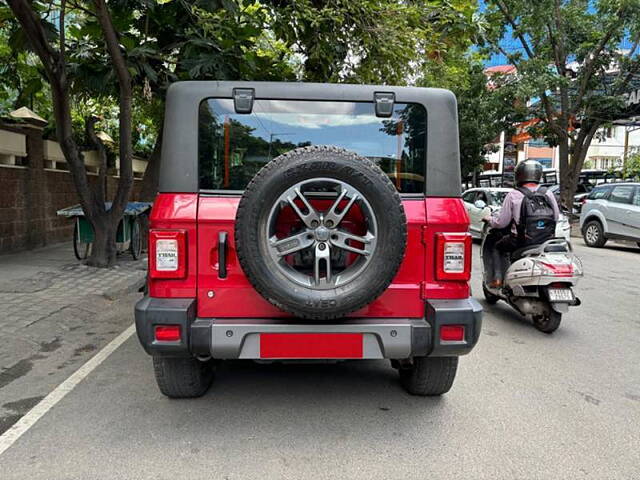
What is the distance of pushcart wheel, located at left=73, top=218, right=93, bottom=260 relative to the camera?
9437 millimetres

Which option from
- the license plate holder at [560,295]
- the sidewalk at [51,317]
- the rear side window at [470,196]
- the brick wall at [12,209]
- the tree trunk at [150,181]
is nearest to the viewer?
the sidewalk at [51,317]

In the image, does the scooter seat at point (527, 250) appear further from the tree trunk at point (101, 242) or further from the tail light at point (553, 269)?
the tree trunk at point (101, 242)

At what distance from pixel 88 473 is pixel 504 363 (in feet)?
11.2

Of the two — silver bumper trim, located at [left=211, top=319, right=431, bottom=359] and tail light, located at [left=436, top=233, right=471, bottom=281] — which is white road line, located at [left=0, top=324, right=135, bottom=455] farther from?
tail light, located at [left=436, top=233, right=471, bottom=281]

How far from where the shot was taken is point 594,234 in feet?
47.0

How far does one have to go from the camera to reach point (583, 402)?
12.7 ft

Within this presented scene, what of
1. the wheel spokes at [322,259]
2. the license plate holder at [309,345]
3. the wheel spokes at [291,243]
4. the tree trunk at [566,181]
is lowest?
the license plate holder at [309,345]

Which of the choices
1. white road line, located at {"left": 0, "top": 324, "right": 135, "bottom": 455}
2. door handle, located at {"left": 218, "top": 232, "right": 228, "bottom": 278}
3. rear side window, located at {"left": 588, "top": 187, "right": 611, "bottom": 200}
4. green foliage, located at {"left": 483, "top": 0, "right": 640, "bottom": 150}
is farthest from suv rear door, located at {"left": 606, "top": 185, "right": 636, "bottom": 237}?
door handle, located at {"left": 218, "top": 232, "right": 228, "bottom": 278}

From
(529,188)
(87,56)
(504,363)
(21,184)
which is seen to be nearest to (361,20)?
(529,188)

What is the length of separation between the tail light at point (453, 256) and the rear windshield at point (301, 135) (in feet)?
1.19

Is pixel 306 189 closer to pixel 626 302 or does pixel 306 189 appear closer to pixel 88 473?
pixel 88 473

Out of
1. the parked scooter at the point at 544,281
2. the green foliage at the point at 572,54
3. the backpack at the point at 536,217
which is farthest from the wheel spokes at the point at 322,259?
the green foliage at the point at 572,54

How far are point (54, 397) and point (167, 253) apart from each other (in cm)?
161

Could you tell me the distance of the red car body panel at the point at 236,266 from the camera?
A: 3172 millimetres
